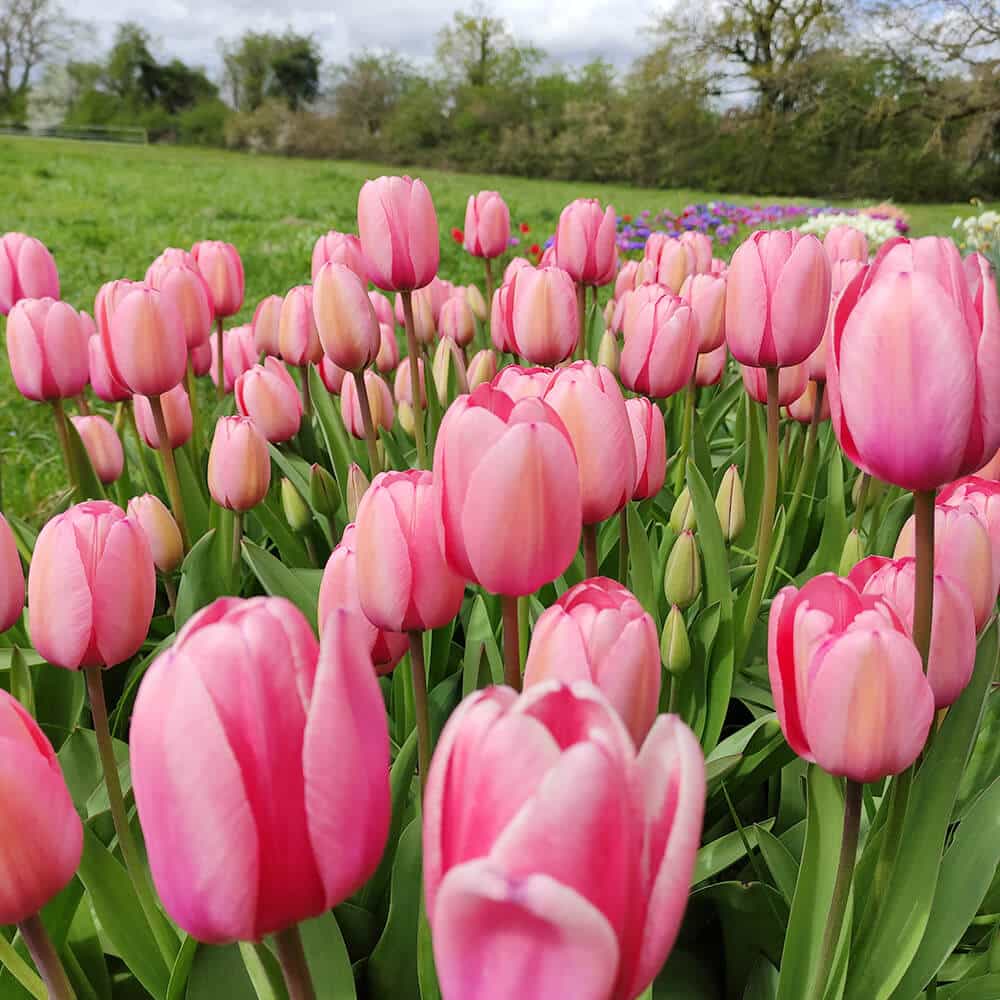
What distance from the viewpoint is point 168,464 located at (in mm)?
1729

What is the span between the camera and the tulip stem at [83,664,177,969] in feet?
3.12

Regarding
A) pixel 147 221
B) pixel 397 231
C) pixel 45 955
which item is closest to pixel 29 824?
pixel 45 955

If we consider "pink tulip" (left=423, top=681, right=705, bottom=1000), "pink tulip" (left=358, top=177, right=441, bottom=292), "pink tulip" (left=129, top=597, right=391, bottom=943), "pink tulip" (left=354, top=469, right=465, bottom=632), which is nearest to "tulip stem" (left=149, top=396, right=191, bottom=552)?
"pink tulip" (left=358, top=177, right=441, bottom=292)

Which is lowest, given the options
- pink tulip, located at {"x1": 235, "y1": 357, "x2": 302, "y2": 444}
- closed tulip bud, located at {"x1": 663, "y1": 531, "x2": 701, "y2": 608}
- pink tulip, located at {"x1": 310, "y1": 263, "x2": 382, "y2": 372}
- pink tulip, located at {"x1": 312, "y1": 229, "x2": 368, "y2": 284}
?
closed tulip bud, located at {"x1": 663, "y1": 531, "x2": 701, "y2": 608}

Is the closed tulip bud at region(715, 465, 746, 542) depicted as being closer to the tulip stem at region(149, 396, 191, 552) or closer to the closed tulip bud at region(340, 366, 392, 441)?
the closed tulip bud at region(340, 366, 392, 441)

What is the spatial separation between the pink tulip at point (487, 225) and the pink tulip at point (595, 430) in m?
1.51

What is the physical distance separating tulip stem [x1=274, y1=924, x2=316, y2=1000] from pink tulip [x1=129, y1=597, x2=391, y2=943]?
0.04m

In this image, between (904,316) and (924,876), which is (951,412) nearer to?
(904,316)

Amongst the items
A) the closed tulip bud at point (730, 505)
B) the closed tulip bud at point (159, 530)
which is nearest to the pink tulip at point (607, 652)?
the closed tulip bud at point (730, 505)

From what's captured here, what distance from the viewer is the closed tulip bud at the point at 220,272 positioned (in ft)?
7.18

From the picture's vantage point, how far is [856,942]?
941 millimetres

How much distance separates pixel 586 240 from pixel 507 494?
1493mm

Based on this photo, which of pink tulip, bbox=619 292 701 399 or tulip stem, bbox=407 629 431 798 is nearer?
tulip stem, bbox=407 629 431 798

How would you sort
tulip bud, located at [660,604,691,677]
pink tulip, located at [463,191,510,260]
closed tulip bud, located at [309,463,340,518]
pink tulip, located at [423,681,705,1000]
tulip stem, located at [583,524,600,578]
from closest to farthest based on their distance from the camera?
pink tulip, located at [423,681,705,1000] < tulip stem, located at [583,524,600,578] < tulip bud, located at [660,604,691,677] < closed tulip bud, located at [309,463,340,518] < pink tulip, located at [463,191,510,260]
